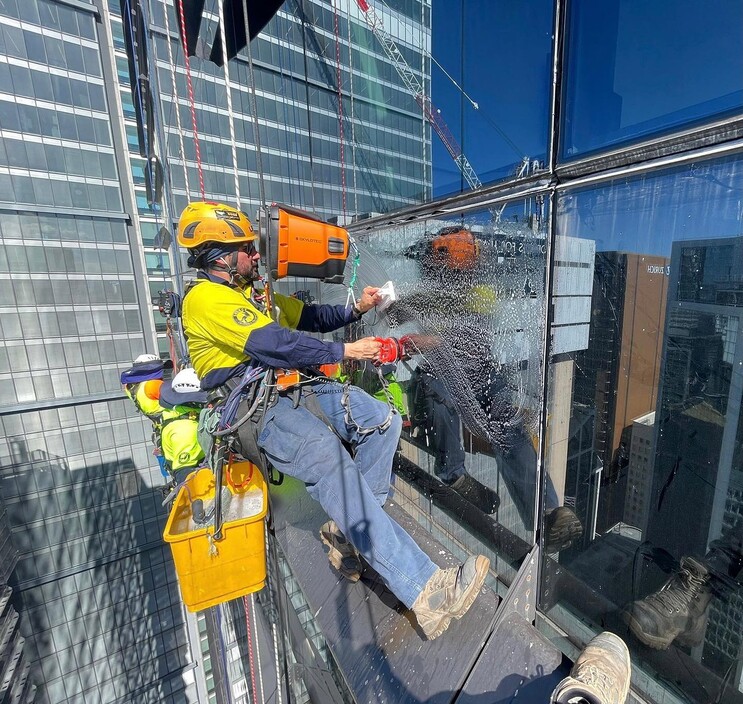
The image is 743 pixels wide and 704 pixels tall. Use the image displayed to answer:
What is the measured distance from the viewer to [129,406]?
532 centimetres

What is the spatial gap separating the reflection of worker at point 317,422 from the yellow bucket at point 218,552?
0.32 meters

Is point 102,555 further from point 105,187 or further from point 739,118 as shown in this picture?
point 739,118

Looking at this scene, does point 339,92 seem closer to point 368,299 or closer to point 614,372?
point 368,299

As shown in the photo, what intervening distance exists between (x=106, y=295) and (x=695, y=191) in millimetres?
5922

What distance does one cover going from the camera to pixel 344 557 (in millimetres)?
1692

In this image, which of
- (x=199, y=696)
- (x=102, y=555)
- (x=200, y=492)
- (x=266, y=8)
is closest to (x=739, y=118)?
(x=200, y=492)

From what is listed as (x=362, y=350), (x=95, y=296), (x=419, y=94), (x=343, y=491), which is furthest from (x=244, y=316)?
(x=95, y=296)

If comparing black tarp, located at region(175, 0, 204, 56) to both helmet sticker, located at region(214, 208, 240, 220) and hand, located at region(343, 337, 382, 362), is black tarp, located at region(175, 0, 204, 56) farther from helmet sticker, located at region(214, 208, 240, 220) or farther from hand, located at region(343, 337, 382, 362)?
hand, located at region(343, 337, 382, 362)

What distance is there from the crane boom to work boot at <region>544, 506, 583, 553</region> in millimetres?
1309

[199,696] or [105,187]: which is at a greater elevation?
[105,187]

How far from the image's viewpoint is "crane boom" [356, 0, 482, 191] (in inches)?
59.7

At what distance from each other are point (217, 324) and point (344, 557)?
1.22m

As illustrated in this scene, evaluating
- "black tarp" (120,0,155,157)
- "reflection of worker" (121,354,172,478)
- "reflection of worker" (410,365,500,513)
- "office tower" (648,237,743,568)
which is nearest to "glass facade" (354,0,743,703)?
"office tower" (648,237,743,568)

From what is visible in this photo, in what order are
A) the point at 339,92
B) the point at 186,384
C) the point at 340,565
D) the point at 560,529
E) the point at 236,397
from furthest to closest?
the point at 339,92 < the point at 186,384 < the point at 340,565 < the point at 236,397 < the point at 560,529
